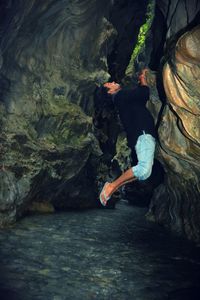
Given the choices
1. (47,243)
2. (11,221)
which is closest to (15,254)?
(47,243)

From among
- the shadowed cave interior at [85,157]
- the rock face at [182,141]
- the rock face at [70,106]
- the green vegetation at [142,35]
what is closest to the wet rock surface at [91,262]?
the shadowed cave interior at [85,157]

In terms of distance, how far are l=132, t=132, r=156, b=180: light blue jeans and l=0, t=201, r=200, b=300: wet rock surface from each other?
1.72m

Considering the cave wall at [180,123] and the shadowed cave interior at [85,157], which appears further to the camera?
the cave wall at [180,123]

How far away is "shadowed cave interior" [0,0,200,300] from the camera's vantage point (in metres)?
5.55

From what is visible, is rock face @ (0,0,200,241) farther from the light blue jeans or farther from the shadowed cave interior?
the light blue jeans

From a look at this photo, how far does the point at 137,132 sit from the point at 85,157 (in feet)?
11.2

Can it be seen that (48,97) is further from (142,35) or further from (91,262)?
(142,35)

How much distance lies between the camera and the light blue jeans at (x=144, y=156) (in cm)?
795

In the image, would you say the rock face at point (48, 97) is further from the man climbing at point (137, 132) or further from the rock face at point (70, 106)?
the man climbing at point (137, 132)

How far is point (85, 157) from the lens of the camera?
1123 cm

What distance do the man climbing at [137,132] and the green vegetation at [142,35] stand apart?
7.30 meters

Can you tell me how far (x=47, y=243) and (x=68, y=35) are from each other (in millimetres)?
6900

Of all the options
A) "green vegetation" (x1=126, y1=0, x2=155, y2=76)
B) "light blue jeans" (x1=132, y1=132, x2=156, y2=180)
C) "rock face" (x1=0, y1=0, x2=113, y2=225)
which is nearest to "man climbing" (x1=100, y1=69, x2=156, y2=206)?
"light blue jeans" (x1=132, y1=132, x2=156, y2=180)

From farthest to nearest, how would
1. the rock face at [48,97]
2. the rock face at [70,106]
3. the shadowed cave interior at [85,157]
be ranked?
the rock face at [48,97] → the rock face at [70,106] → the shadowed cave interior at [85,157]
